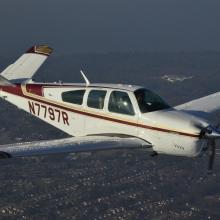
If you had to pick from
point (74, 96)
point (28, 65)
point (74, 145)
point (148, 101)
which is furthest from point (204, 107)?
point (28, 65)

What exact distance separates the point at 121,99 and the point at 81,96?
2977 millimetres

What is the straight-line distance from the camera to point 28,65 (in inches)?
1407

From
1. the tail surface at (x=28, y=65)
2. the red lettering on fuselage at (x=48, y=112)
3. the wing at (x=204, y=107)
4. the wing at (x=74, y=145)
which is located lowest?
the wing at (x=74, y=145)

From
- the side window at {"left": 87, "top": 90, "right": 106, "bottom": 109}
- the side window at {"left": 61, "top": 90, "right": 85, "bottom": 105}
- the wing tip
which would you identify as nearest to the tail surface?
the wing tip

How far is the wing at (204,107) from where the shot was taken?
29405 millimetres

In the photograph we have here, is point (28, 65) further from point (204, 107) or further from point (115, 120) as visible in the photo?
point (204, 107)

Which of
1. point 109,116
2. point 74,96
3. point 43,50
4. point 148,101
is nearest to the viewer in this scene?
point 148,101

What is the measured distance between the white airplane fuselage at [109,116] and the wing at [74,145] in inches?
26.9

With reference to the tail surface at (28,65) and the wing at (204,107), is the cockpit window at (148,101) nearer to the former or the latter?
the wing at (204,107)

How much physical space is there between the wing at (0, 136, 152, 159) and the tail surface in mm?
10686

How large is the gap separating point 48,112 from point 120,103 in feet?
21.1

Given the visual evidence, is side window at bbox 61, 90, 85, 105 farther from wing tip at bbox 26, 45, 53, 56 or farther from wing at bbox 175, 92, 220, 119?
wing tip at bbox 26, 45, 53, 56

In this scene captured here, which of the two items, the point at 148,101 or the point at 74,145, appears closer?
the point at 74,145

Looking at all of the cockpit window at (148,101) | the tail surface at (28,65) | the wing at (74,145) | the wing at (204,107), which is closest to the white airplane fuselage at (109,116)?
the cockpit window at (148,101)
